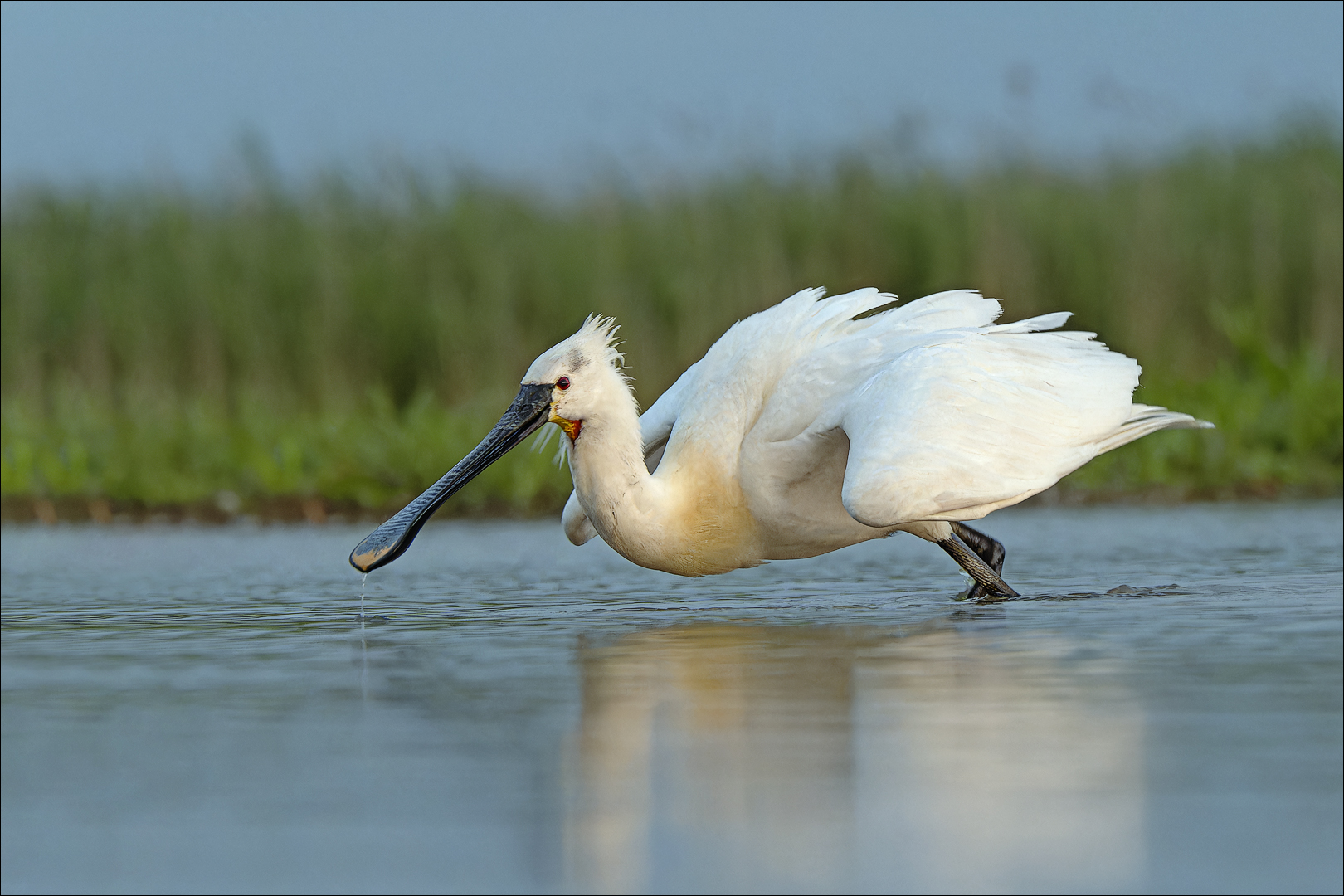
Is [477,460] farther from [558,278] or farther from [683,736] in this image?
[558,278]

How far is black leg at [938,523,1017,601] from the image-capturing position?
6.15 meters

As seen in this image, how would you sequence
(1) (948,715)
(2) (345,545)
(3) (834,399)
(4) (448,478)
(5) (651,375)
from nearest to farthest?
1. (1) (948,715)
2. (3) (834,399)
3. (4) (448,478)
4. (2) (345,545)
5. (5) (651,375)

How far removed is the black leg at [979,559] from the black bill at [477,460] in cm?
141

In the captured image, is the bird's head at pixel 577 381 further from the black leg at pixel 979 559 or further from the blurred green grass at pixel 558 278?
the blurred green grass at pixel 558 278

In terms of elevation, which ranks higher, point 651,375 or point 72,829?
point 651,375

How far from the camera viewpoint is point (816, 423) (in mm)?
6066

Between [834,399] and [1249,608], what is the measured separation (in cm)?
145

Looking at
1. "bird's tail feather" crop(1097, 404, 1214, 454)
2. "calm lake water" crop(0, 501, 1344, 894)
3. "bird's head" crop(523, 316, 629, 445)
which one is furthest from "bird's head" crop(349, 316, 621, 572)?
"bird's tail feather" crop(1097, 404, 1214, 454)

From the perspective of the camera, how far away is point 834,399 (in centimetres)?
615

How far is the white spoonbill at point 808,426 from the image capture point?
6.00 meters

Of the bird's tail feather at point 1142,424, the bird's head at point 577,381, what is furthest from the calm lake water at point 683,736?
the bird's head at point 577,381

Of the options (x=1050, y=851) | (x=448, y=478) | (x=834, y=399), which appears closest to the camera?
(x=1050, y=851)

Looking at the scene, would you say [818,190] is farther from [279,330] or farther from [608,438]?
[608,438]

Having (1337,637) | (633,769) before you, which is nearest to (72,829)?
(633,769)
